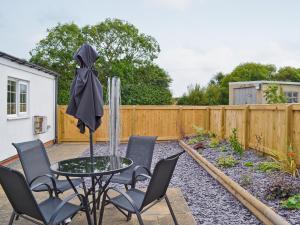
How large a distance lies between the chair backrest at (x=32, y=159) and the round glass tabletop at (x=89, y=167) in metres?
0.32

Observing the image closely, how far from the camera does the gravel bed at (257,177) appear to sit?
383 centimetres

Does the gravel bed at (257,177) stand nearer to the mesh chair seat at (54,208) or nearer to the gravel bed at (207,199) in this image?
the gravel bed at (207,199)

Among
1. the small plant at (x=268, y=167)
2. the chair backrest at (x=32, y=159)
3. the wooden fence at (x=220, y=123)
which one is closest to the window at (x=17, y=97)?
the wooden fence at (x=220, y=123)

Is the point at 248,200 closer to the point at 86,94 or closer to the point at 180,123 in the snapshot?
the point at 86,94

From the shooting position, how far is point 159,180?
3.27 m

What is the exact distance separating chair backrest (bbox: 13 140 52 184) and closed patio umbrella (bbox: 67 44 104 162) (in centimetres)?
92

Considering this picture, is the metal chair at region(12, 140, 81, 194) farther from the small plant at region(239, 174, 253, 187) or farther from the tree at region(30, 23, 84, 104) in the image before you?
the tree at region(30, 23, 84, 104)

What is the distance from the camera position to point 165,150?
10680mm

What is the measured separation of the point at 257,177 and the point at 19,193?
4.03 meters

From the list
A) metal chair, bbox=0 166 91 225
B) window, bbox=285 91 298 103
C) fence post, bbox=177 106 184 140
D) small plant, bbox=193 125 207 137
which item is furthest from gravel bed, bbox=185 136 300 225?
window, bbox=285 91 298 103

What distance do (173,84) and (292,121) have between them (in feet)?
62.9

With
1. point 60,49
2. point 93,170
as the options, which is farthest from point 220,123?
point 60,49

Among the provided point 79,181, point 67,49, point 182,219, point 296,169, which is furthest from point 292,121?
point 67,49

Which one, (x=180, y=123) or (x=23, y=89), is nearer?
(x=23, y=89)
